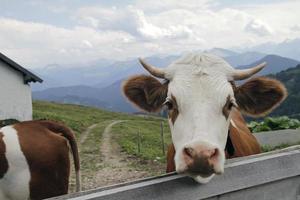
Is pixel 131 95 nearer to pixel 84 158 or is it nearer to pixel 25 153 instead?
pixel 25 153

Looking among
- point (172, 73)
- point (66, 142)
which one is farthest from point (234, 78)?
point (66, 142)

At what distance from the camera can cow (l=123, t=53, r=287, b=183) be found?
9.32 feet

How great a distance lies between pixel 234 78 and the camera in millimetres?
3789

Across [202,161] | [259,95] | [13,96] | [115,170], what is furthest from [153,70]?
[13,96]

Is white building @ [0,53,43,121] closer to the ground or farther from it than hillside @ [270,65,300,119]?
farther from it

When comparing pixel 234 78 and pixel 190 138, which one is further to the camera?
pixel 234 78

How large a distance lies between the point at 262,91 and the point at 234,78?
0.55 metres

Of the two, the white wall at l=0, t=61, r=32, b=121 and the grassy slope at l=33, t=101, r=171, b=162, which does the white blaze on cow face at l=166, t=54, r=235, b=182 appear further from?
the white wall at l=0, t=61, r=32, b=121

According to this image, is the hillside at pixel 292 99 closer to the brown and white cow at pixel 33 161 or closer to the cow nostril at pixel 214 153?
the brown and white cow at pixel 33 161

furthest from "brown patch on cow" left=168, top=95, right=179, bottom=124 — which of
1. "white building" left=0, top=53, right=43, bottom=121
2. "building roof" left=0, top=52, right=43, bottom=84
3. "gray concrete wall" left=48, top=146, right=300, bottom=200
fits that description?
"building roof" left=0, top=52, right=43, bottom=84

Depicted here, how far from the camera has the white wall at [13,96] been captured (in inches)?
1115

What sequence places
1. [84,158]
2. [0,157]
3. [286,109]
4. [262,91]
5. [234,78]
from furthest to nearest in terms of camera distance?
1. [286,109]
2. [84,158]
3. [0,157]
4. [262,91]
5. [234,78]

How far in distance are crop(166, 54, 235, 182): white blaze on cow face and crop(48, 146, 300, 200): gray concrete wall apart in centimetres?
9

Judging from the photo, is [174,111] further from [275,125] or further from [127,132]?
[127,132]
